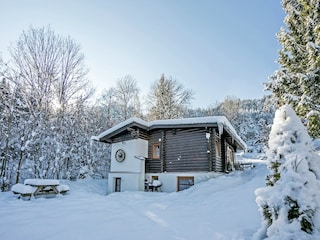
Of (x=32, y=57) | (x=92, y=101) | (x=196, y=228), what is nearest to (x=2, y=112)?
(x=32, y=57)

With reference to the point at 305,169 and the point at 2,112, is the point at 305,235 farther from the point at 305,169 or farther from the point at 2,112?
the point at 2,112

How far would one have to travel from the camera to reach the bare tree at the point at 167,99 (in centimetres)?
2394

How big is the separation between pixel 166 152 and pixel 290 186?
989 cm

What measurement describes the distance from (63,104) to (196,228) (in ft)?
46.0

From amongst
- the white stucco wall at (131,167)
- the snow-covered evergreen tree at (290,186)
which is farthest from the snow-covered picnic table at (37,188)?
the snow-covered evergreen tree at (290,186)

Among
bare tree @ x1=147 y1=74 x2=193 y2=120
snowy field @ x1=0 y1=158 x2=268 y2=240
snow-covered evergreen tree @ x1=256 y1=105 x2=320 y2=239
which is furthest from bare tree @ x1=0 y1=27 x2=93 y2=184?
snow-covered evergreen tree @ x1=256 y1=105 x2=320 y2=239

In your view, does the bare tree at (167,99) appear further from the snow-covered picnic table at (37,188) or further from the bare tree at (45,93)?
the snow-covered picnic table at (37,188)

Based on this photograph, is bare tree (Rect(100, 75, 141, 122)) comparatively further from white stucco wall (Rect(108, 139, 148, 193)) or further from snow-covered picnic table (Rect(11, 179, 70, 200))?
snow-covered picnic table (Rect(11, 179, 70, 200))

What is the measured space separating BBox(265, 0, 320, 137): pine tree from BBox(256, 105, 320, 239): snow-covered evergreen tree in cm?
570

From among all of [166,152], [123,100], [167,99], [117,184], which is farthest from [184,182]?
[123,100]

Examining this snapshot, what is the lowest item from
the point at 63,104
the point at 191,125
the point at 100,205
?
the point at 100,205

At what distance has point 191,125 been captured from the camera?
39.5 ft

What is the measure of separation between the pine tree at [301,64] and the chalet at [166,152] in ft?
11.0

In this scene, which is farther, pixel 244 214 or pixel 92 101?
pixel 92 101
